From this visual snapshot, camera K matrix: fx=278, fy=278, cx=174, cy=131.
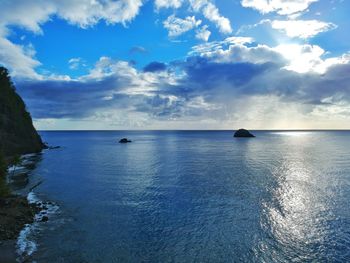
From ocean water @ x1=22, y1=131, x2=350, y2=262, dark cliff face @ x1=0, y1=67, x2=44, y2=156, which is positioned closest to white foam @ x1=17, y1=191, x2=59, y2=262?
ocean water @ x1=22, y1=131, x2=350, y2=262

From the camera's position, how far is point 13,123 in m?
106

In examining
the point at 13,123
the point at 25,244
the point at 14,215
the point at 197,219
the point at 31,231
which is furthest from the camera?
the point at 13,123

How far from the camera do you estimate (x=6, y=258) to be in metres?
26.9

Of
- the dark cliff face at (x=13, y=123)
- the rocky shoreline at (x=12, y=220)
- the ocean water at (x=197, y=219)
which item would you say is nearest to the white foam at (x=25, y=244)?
the rocky shoreline at (x=12, y=220)

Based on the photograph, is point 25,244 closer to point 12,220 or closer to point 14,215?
point 12,220

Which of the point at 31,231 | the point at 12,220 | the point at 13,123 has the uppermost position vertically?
the point at 13,123

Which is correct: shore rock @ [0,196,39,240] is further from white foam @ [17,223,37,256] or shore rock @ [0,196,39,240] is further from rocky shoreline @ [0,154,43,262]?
white foam @ [17,223,37,256]

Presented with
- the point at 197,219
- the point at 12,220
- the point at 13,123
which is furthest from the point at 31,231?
the point at 13,123

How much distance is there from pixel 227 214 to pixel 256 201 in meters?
8.68

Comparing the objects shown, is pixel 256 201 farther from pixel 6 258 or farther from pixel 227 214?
pixel 6 258

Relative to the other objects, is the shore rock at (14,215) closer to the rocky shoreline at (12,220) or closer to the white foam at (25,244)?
the rocky shoreline at (12,220)

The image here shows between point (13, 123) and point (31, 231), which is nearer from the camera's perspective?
point (31, 231)

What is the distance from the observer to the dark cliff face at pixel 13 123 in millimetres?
100875

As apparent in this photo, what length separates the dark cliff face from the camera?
101 meters
